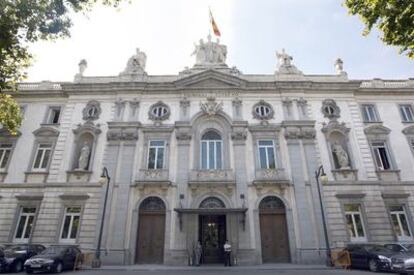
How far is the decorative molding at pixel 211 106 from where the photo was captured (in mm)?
21812

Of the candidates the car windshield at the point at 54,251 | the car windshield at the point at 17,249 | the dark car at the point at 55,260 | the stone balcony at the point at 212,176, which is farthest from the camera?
the stone balcony at the point at 212,176

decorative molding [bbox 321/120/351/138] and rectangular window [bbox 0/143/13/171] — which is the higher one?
decorative molding [bbox 321/120/351/138]

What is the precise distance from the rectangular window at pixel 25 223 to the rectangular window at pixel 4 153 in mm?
4382

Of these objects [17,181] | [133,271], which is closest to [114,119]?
[17,181]

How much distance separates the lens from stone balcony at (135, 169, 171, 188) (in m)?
19.0

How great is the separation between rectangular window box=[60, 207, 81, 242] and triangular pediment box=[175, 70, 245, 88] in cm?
1319

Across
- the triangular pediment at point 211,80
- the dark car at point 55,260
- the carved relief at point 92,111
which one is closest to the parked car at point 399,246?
the triangular pediment at point 211,80

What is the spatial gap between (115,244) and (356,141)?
799 inches

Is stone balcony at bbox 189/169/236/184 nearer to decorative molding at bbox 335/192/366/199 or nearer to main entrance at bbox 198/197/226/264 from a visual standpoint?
main entrance at bbox 198/197/226/264

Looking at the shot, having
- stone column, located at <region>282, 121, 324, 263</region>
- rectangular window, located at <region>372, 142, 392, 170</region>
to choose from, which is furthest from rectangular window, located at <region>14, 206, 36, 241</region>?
rectangular window, located at <region>372, 142, 392, 170</region>

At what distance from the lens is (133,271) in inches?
586

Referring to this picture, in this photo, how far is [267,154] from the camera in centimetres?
2059

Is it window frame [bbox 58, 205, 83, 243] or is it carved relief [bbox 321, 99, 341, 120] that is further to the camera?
carved relief [bbox 321, 99, 341, 120]

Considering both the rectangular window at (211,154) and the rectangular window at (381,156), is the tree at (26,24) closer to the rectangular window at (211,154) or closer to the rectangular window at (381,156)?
the rectangular window at (211,154)
